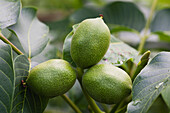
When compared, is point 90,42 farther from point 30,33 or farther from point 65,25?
point 65,25

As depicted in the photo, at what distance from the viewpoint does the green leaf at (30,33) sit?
0.94 metres

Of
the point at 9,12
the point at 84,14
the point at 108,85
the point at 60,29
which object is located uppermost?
the point at 9,12

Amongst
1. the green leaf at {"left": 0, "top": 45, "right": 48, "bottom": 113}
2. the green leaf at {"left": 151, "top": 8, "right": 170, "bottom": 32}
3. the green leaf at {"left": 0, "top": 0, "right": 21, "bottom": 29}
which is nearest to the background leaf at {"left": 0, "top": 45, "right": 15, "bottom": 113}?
the green leaf at {"left": 0, "top": 45, "right": 48, "bottom": 113}

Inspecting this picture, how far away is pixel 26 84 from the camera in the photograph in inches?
29.8

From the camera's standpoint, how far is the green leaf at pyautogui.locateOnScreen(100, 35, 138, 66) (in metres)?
0.89

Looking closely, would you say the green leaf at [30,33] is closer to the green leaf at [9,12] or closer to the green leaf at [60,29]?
the green leaf at [9,12]

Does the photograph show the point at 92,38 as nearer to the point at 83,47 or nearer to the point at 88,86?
the point at 83,47

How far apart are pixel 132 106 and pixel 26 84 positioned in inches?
13.8

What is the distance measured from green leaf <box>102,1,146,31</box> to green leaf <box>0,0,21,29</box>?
0.93 m

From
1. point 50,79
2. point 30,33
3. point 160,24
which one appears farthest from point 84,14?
point 50,79

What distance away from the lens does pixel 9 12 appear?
0.87 m

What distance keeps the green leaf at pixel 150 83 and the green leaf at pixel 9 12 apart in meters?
0.50

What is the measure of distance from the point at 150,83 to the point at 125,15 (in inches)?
43.5

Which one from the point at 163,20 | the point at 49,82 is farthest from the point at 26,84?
the point at 163,20
